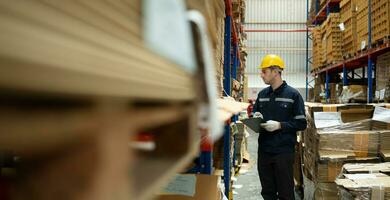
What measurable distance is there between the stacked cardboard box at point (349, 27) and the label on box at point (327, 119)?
118 inches

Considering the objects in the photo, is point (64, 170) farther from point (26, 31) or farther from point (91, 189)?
point (26, 31)

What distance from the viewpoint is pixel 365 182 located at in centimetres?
371

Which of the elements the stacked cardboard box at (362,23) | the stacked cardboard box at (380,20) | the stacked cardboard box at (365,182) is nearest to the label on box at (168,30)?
the stacked cardboard box at (365,182)

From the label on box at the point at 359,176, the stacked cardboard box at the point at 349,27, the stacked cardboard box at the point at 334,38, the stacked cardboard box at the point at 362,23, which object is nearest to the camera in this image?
the label on box at the point at 359,176

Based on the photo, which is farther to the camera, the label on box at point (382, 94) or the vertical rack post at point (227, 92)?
the label on box at point (382, 94)

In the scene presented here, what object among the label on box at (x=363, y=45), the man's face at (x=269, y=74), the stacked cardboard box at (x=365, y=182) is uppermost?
the label on box at (x=363, y=45)

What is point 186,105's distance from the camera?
0.83m

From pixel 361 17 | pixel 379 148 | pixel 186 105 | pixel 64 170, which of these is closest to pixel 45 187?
pixel 64 170

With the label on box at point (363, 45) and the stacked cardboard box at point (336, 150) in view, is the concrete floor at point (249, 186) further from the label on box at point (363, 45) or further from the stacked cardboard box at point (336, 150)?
the label on box at point (363, 45)

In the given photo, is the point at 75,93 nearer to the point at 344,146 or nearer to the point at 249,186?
the point at 344,146

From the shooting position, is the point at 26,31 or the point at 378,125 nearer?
the point at 26,31

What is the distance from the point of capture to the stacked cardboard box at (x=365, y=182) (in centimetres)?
356

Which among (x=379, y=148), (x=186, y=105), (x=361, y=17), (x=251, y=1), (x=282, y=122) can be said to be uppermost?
(x=251, y=1)

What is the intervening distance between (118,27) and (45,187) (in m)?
0.19
